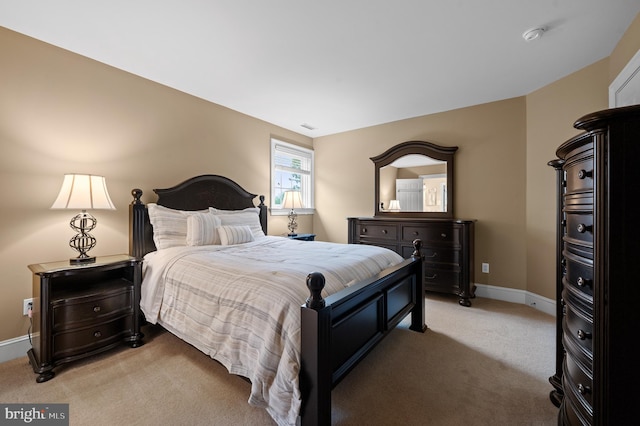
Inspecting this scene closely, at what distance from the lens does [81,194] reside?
7.14 feet

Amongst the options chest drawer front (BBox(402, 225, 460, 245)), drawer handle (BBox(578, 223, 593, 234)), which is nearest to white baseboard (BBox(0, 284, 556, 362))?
chest drawer front (BBox(402, 225, 460, 245))

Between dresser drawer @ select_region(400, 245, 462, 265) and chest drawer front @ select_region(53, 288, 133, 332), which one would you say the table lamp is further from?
dresser drawer @ select_region(400, 245, 462, 265)

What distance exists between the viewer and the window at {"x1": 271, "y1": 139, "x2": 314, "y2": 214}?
449 centimetres

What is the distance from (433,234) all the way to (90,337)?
11.9 ft

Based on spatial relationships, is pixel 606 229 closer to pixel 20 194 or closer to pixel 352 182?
pixel 20 194

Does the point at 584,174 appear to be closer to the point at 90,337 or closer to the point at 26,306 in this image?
the point at 90,337

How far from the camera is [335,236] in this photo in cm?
498

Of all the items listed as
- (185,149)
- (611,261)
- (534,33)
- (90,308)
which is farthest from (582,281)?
(185,149)

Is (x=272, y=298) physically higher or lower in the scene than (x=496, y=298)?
higher

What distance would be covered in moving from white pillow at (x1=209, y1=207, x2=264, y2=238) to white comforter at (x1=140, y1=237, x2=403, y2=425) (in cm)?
61

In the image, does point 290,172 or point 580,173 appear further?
point 290,172

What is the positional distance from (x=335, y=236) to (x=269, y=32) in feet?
11.3

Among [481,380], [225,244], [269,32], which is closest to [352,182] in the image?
[225,244]

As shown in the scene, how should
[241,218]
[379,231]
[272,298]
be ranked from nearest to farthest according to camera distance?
[272,298]
[241,218]
[379,231]
